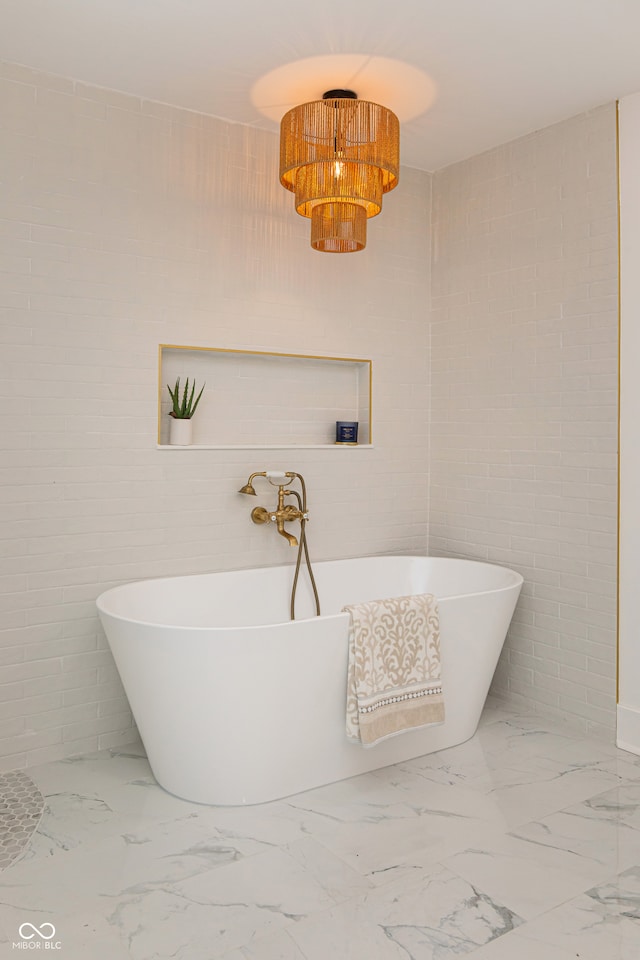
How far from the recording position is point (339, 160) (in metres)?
2.71

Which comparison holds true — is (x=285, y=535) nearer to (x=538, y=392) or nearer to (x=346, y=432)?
(x=346, y=432)

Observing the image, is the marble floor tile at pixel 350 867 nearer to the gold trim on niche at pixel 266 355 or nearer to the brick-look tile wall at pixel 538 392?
the brick-look tile wall at pixel 538 392

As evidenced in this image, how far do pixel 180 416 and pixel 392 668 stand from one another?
4.79 ft

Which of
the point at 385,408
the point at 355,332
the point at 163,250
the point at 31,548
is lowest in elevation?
the point at 31,548

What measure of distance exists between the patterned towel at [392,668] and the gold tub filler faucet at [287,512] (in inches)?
29.1

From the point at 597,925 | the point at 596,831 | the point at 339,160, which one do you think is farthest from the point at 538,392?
the point at 597,925

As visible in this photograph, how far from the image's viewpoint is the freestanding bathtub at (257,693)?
2477 mm

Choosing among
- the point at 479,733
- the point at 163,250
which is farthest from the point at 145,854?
the point at 163,250

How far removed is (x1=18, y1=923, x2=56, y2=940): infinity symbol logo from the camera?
1.91m

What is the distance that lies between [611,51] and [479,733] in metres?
2.81

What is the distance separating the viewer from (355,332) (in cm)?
384

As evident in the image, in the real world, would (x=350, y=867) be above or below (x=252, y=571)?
below

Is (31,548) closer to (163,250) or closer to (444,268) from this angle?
(163,250)

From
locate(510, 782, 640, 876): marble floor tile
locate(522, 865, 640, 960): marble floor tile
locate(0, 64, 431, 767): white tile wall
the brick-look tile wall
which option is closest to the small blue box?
locate(0, 64, 431, 767): white tile wall
